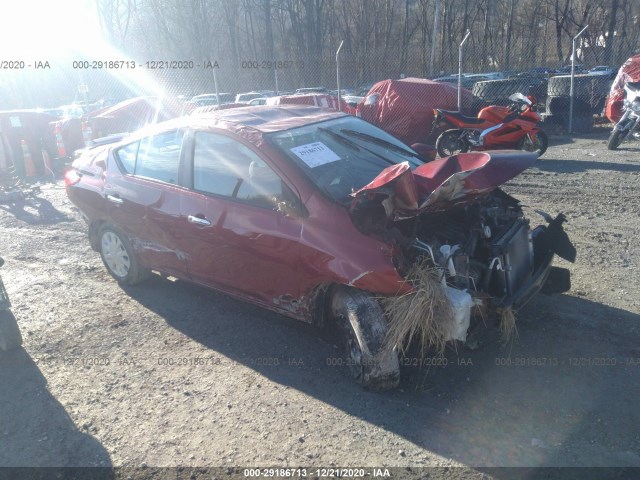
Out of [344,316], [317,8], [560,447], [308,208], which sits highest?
[317,8]

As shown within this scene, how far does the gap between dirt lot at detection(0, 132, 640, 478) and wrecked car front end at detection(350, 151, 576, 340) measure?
0.41 m

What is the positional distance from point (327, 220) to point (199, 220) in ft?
3.77

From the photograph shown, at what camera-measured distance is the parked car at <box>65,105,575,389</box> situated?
3152 millimetres

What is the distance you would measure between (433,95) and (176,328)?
9.49 meters

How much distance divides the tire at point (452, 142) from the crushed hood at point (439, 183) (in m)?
7.45

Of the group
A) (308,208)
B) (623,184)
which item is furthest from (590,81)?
(308,208)

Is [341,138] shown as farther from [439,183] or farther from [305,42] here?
[305,42]

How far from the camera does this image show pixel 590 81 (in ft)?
45.7

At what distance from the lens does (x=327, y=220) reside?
3.32m

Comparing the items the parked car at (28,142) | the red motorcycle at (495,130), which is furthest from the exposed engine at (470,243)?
the parked car at (28,142)

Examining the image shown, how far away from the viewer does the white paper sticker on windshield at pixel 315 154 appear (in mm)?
3689

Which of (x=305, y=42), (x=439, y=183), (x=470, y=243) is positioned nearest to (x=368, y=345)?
(x=470, y=243)

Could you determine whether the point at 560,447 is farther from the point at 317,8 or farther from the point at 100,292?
the point at 317,8

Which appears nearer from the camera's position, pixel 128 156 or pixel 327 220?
pixel 327 220
